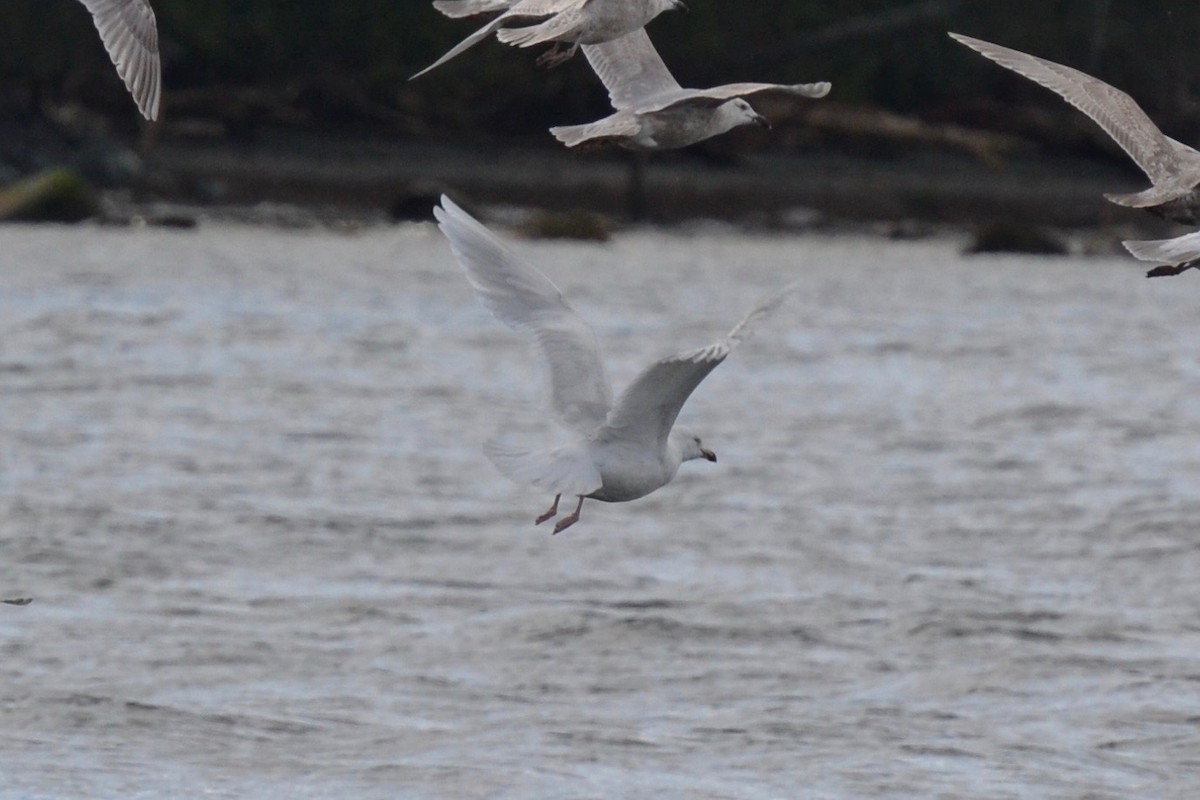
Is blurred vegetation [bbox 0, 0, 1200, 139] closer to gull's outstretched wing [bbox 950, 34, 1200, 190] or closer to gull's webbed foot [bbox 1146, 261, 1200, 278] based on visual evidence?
gull's outstretched wing [bbox 950, 34, 1200, 190]

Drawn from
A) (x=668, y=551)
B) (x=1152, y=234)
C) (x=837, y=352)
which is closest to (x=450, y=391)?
(x=837, y=352)

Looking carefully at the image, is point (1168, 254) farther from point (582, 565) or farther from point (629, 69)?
point (582, 565)

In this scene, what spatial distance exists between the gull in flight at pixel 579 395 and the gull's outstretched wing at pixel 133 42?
1035 millimetres

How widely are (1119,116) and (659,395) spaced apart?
1.75 m

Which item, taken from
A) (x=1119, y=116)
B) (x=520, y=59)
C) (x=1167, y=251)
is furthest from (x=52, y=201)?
(x=1167, y=251)

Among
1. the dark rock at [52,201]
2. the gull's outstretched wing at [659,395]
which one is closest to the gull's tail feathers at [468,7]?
the gull's outstretched wing at [659,395]

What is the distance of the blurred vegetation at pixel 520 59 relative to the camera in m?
43.6

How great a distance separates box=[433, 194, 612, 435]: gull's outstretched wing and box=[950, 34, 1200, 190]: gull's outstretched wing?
1.67 meters

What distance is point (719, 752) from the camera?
1269 cm

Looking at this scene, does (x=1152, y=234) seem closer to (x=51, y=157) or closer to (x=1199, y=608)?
(x=51, y=157)

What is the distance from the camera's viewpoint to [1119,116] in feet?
28.6

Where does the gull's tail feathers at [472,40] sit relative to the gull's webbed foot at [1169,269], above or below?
above

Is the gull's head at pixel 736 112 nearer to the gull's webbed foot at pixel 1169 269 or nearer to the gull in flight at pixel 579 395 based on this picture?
the gull in flight at pixel 579 395

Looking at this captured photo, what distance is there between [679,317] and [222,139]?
15.0 metres
